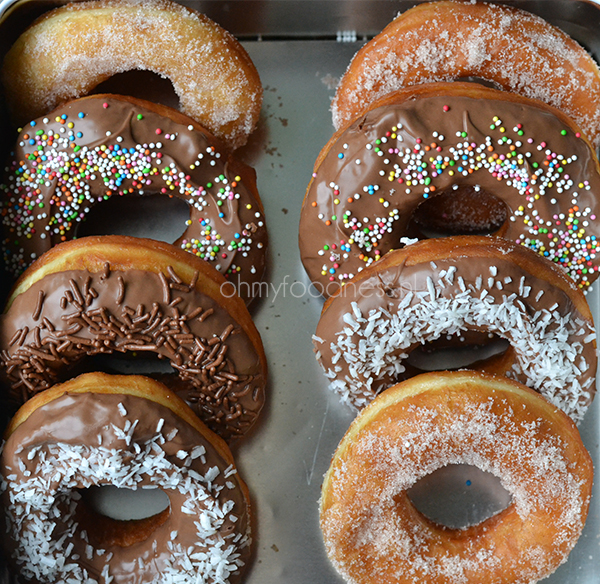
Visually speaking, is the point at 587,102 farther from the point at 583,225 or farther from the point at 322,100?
the point at 322,100

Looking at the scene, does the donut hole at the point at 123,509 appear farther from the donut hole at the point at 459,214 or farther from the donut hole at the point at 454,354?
the donut hole at the point at 459,214

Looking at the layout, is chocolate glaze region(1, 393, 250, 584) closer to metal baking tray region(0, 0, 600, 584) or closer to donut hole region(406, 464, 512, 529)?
metal baking tray region(0, 0, 600, 584)

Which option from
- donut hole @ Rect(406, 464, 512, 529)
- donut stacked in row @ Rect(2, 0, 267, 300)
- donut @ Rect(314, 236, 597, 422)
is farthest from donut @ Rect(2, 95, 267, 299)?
donut hole @ Rect(406, 464, 512, 529)

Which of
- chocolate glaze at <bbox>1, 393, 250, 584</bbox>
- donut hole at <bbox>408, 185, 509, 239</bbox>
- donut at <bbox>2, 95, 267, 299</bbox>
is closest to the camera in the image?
chocolate glaze at <bbox>1, 393, 250, 584</bbox>

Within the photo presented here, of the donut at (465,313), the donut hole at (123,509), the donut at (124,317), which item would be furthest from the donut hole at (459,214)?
the donut hole at (123,509)

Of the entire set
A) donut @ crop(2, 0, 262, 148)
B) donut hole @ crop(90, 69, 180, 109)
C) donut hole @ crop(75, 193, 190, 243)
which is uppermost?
donut @ crop(2, 0, 262, 148)

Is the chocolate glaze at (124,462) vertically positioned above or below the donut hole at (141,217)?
below

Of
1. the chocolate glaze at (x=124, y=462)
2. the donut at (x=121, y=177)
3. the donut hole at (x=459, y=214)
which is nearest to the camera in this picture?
the chocolate glaze at (x=124, y=462)

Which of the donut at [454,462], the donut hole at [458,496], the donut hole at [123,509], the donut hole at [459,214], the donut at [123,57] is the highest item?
the donut at [123,57]
